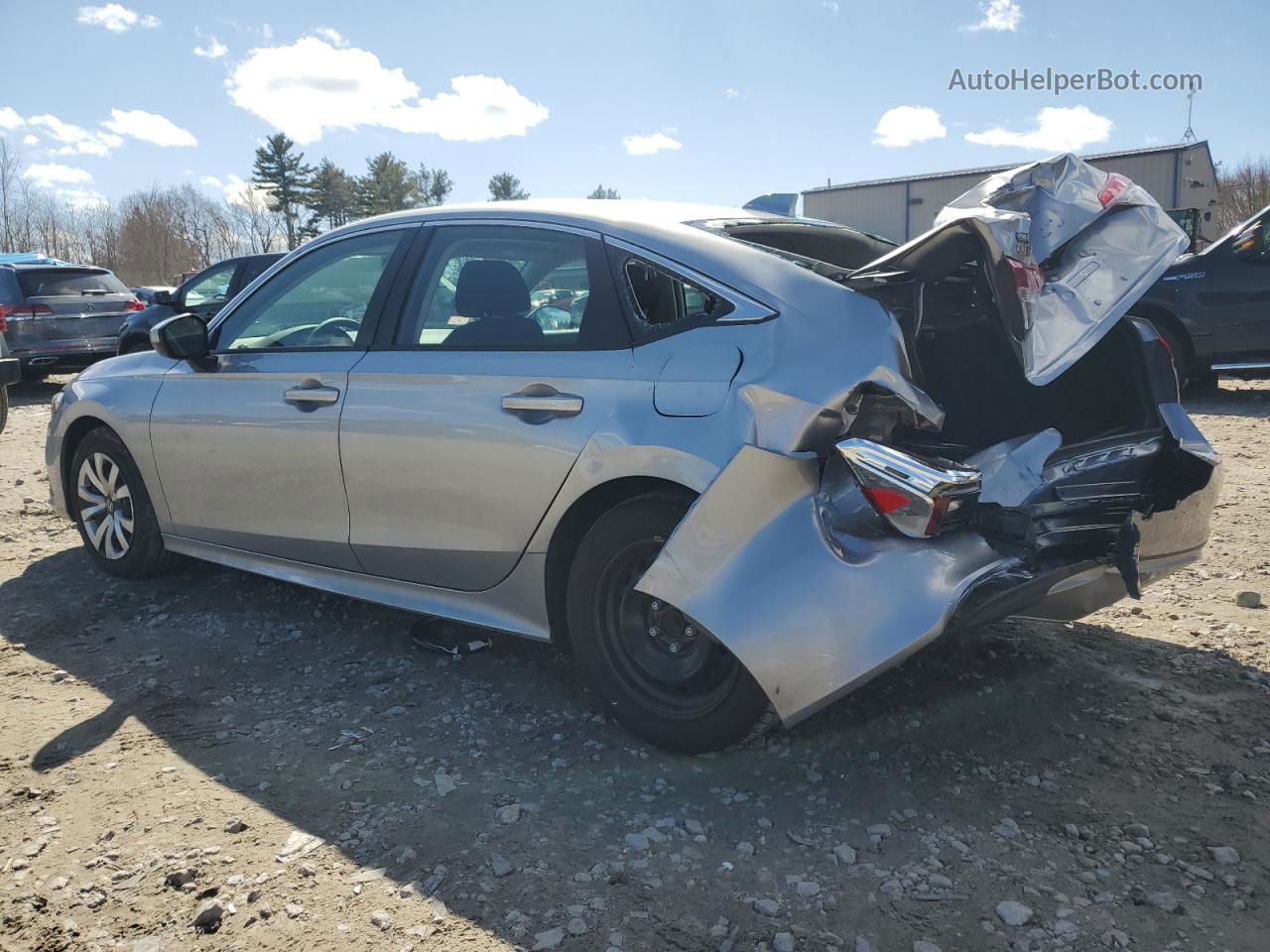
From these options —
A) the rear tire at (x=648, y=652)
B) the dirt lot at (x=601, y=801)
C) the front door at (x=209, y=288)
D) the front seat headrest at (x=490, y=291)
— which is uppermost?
the front door at (x=209, y=288)

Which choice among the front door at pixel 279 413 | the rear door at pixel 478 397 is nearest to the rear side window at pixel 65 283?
the front door at pixel 279 413

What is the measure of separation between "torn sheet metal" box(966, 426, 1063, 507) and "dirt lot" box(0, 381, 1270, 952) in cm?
80

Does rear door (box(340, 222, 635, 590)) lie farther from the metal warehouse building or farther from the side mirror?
the metal warehouse building

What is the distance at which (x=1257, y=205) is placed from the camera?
2752cm

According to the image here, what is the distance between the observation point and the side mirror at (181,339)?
13.5 ft

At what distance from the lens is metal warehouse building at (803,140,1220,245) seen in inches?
934

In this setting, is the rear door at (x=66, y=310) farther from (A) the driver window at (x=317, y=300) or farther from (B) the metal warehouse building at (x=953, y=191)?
(B) the metal warehouse building at (x=953, y=191)

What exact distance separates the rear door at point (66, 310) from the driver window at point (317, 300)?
968cm

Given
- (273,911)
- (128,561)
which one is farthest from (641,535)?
(128,561)

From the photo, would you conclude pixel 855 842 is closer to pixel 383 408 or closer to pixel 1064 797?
pixel 1064 797

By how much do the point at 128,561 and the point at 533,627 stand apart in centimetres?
247

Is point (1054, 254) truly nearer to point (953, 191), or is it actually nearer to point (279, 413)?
point (279, 413)

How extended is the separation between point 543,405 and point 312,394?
114 centimetres

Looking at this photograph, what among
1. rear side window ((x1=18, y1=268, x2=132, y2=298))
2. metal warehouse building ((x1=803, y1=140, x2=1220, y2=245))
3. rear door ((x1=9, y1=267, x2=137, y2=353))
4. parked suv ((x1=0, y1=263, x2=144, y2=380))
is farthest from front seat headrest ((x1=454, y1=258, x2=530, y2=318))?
metal warehouse building ((x1=803, y1=140, x2=1220, y2=245))
